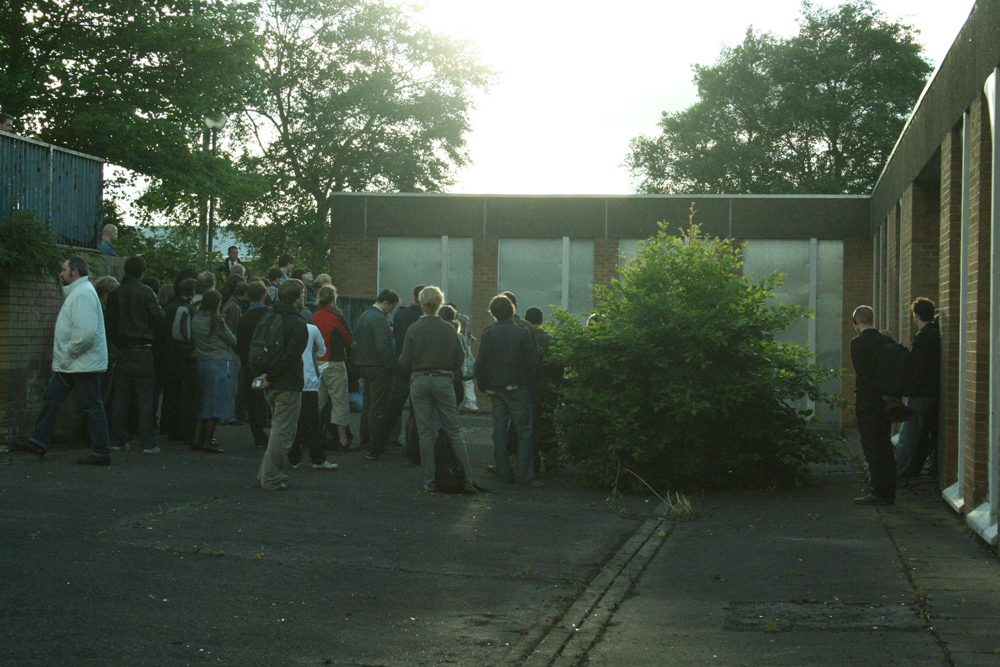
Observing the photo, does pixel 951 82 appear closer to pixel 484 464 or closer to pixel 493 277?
pixel 484 464

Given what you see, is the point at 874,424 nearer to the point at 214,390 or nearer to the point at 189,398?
the point at 214,390

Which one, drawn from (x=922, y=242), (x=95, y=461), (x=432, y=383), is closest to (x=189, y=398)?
(x=95, y=461)

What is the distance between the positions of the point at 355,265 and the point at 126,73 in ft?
21.2

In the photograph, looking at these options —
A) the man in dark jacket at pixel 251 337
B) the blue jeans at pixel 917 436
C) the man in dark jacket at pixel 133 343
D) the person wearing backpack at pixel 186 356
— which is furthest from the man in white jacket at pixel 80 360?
the blue jeans at pixel 917 436

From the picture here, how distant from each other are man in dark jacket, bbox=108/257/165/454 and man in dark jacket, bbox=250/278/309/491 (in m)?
2.35

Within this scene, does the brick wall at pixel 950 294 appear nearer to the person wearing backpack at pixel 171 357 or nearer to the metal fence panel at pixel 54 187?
the person wearing backpack at pixel 171 357

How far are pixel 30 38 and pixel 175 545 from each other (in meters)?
19.6

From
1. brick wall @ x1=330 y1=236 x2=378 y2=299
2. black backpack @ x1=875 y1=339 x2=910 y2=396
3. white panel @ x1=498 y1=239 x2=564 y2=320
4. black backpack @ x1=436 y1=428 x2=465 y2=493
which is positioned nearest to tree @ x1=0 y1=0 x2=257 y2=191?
brick wall @ x1=330 y1=236 x2=378 y2=299

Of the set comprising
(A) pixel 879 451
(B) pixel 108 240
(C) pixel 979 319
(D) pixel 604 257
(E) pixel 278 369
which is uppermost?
(D) pixel 604 257

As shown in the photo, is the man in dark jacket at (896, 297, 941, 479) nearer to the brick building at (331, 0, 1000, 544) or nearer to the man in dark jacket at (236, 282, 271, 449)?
the brick building at (331, 0, 1000, 544)

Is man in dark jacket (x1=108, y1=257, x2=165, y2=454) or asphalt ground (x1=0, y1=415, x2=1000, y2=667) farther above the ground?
man in dark jacket (x1=108, y1=257, x2=165, y2=454)

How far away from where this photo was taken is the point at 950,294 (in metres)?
9.73

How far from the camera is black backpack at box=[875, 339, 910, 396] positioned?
9.47 metres

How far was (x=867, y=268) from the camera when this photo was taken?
2233 cm
